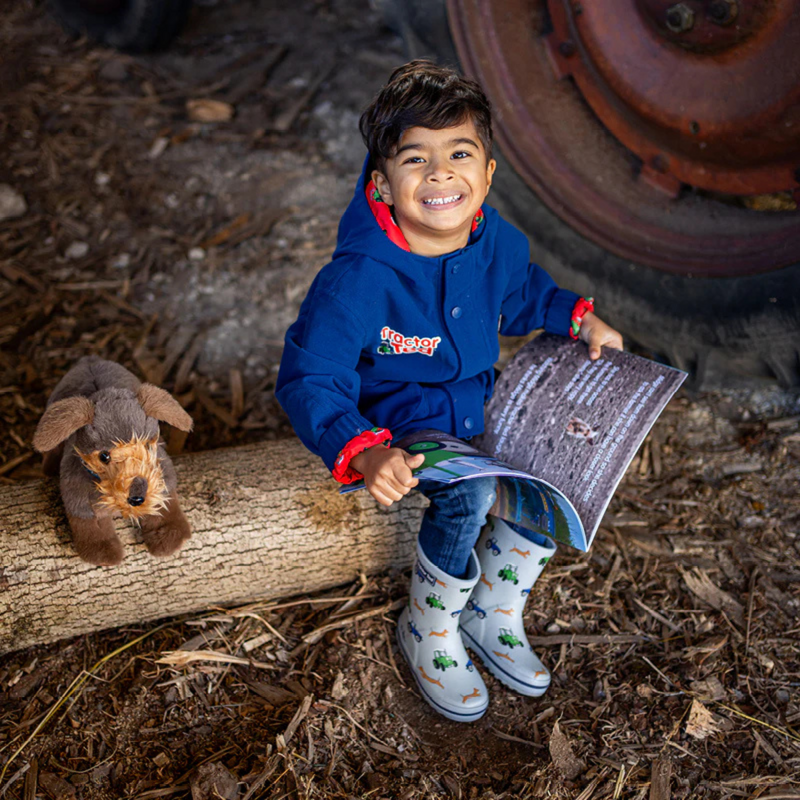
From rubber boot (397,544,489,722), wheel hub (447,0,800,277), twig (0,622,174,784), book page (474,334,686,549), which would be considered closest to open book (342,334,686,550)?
book page (474,334,686,549)

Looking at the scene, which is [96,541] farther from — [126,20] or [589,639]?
[126,20]

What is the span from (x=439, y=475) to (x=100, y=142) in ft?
10.6

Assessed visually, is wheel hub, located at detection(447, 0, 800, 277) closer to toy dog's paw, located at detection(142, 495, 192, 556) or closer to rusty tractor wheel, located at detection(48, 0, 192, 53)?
toy dog's paw, located at detection(142, 495, 192, 556)

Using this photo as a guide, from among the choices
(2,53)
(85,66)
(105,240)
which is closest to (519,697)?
(105,240)

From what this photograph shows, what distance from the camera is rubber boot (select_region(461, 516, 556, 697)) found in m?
2.17

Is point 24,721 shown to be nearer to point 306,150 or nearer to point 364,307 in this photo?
point 364,307

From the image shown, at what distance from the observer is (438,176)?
1.85 meters

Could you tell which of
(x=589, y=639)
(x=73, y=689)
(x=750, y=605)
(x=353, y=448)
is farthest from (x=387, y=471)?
(x=750, y=605)

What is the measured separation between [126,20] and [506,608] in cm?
401

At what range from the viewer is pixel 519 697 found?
217 centimetres

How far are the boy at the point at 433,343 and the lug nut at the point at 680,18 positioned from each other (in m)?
0.71

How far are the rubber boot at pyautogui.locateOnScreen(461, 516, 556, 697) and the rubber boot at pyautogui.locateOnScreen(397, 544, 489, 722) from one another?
9 centimetres

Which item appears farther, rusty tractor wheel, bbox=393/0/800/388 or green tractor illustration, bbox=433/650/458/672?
rusty tractor wheel, bbox=393/0/800/388

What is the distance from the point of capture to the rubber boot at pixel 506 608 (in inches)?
85.3
